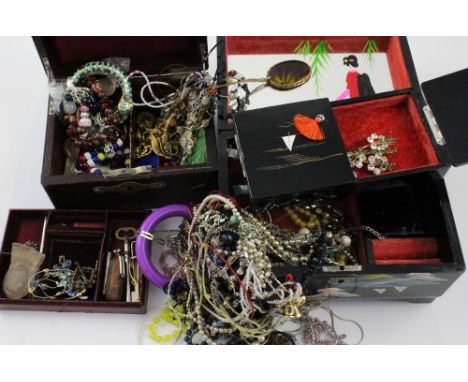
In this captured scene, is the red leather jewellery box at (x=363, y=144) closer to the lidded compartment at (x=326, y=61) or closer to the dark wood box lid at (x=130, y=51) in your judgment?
the lidded compartment at (x=326, y=61)

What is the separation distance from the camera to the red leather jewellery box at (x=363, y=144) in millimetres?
1804

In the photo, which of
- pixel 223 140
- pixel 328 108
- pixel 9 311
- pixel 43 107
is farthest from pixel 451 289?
pixel 43 107

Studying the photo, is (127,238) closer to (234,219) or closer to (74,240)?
(74,240)

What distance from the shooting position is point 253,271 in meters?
1.75

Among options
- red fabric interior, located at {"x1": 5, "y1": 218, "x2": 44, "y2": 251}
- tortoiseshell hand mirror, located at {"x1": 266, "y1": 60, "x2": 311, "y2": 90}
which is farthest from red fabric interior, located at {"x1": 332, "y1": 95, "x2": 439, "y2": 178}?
red fabric interior, located at {"x1": 5, "y1": 218, "x2": 44, "y2": 251}

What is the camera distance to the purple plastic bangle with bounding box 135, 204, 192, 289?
197 cm

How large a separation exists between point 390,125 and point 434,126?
8.1 inches

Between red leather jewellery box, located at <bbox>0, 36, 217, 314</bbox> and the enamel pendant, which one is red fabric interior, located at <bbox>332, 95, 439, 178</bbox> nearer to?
the enamel pendant

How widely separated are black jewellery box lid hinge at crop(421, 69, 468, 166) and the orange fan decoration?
0.41 metres

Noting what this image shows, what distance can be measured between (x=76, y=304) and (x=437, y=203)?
136 centimetres

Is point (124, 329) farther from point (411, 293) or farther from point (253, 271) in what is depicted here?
point (411, 293)

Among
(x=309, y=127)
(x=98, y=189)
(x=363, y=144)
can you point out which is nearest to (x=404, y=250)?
(x=363, y=144)

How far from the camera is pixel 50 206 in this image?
7.52 ft

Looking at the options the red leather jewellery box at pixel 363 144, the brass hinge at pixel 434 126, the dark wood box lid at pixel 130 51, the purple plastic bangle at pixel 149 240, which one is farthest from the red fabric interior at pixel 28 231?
the brass hinge at pixel 434 126
